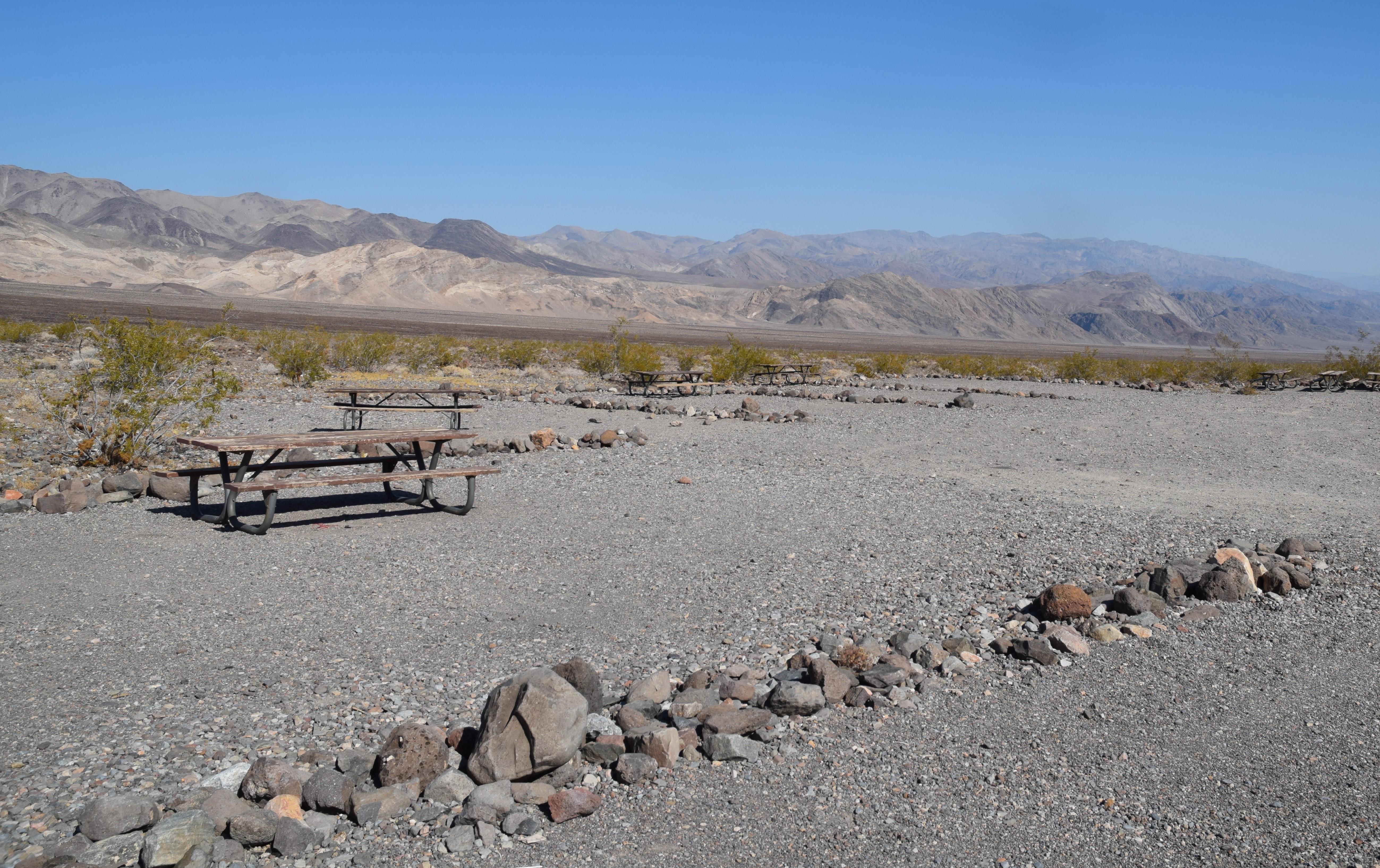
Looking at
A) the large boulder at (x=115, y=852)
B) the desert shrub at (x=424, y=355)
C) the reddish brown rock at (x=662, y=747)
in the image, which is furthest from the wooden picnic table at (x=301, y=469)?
the desert shrub at (x=424, y=355)

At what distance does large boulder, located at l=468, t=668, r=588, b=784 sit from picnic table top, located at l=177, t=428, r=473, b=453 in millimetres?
4892

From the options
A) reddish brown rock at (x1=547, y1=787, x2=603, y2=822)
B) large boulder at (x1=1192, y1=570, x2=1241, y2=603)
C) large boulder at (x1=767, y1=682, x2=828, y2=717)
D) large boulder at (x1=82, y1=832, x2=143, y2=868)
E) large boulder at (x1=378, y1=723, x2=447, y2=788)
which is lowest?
large boulder at (x1=82, y1=832, x2=143, y2=868)

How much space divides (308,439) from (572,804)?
5959 mm

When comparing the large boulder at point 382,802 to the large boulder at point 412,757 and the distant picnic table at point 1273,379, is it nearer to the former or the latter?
the large boulder at point 412,757

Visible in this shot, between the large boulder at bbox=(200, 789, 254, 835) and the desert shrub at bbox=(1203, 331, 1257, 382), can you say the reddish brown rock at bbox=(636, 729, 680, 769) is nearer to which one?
the large boulder at bbox=(200, 789, 254, 835)

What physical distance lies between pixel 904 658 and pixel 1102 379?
36.9 m

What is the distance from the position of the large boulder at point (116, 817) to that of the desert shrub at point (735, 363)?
79.2 ft

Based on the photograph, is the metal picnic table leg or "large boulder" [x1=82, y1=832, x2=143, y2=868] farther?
the metal picnic table leg

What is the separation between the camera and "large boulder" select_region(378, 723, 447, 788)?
3.89 meters

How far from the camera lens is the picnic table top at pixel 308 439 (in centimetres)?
798

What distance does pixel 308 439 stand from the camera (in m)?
8.53

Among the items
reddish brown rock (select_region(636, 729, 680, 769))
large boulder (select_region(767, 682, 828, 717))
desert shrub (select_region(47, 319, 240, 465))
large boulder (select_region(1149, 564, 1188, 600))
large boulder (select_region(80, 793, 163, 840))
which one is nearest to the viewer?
large boulder (select_region(80, 793, 163, 840))

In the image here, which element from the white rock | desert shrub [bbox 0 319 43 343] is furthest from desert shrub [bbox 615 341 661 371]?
the white rock

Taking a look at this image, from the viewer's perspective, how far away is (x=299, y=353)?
21.9 m
